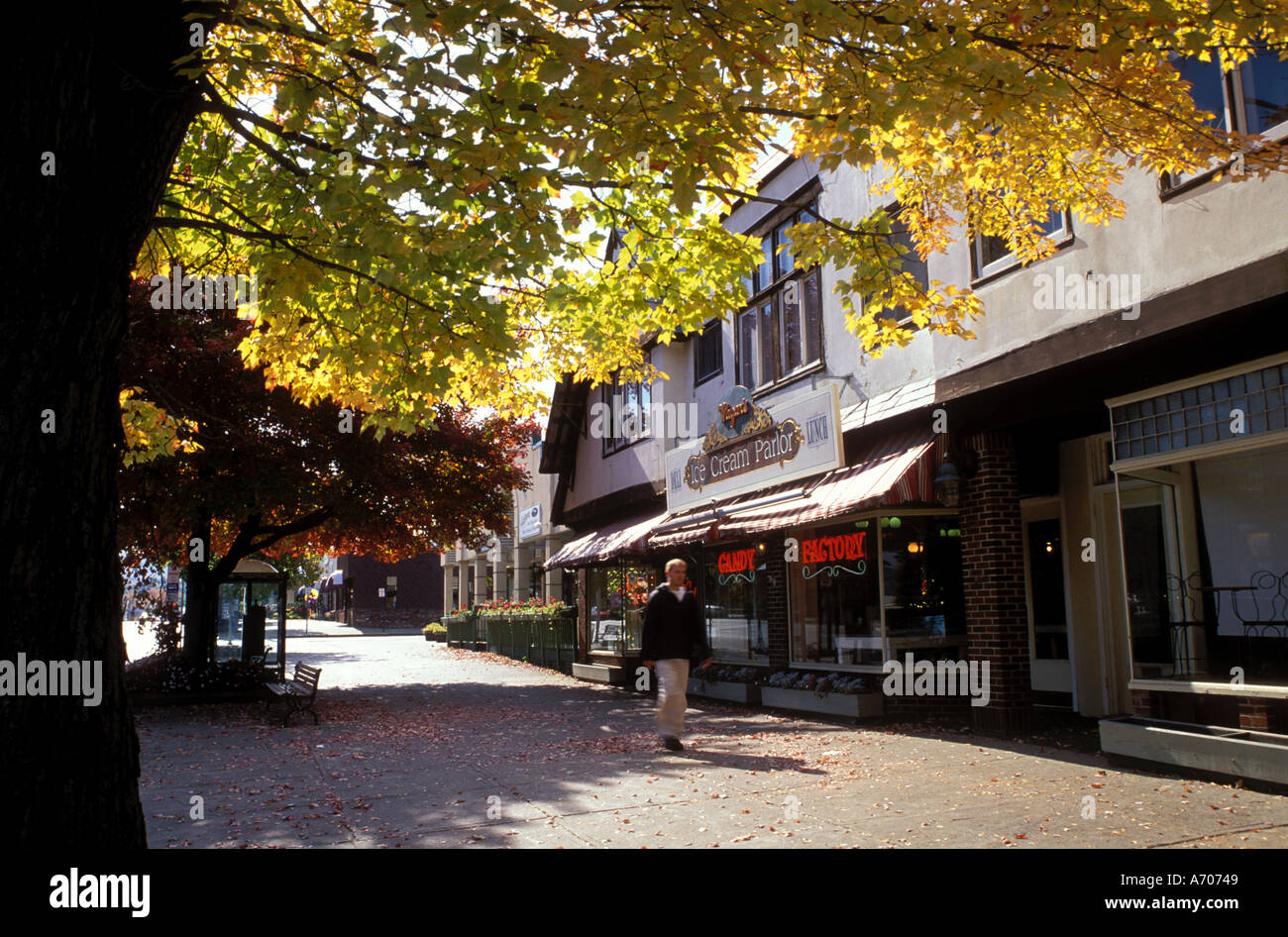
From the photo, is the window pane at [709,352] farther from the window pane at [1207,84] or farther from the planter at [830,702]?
the window pane at [1207,84]

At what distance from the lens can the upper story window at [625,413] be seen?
20.1 metres

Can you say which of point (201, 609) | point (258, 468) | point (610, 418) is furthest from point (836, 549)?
point (201, 609)

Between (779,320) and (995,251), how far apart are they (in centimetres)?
482

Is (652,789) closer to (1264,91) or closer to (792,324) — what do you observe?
(1264,91)

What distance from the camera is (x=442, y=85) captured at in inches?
207

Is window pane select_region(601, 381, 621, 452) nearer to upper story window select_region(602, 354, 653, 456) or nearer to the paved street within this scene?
upper story window select_region(602, 354, 653, 456)

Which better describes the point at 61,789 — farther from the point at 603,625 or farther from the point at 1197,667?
the point at 603,625

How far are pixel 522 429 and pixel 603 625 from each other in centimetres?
454

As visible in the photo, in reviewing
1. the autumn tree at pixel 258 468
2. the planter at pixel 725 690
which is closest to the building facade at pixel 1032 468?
the planter at pixel 725 690

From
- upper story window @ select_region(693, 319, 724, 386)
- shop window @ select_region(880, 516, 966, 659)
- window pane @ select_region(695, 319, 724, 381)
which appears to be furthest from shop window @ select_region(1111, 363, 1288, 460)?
window pane @ select_region(695, 319, 724, 381)

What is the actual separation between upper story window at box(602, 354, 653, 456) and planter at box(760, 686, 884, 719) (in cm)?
733

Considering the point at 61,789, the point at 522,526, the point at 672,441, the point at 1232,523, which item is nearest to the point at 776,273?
the point at 672,441

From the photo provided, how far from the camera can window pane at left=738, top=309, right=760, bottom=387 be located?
1581 centimetres

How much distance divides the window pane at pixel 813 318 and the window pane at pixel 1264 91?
648 centimetres
